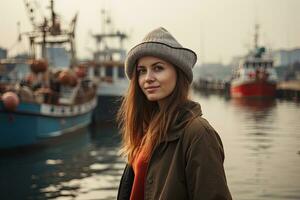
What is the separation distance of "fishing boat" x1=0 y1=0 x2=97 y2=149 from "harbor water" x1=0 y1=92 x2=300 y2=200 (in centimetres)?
59

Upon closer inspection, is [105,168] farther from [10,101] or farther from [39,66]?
[39,66]

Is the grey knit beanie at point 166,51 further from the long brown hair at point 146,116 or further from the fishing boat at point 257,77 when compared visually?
the fishing boat at point 257,77

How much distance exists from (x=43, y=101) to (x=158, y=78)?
1602 centimetres

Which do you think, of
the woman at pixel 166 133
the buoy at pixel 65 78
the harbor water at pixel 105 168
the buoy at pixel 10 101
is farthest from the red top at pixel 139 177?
the buoy at pixel 65 78

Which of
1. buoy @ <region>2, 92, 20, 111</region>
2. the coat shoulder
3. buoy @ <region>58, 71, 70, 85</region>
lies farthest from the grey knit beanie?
buoy @ <region>58, 71, 70, 85</region>

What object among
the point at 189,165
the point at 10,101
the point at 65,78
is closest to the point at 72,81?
the point at 65,78

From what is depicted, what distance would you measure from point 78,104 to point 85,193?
41.5 feet

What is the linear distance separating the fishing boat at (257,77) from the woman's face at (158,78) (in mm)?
45678

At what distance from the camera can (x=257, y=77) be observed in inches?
1845

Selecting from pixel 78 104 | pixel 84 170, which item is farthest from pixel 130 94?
pixel 78 104

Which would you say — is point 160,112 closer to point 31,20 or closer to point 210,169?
point 210,169

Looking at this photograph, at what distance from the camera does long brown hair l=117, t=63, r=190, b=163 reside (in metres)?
2.15

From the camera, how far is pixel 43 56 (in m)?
21.8

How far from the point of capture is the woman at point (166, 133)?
192 centimetres
